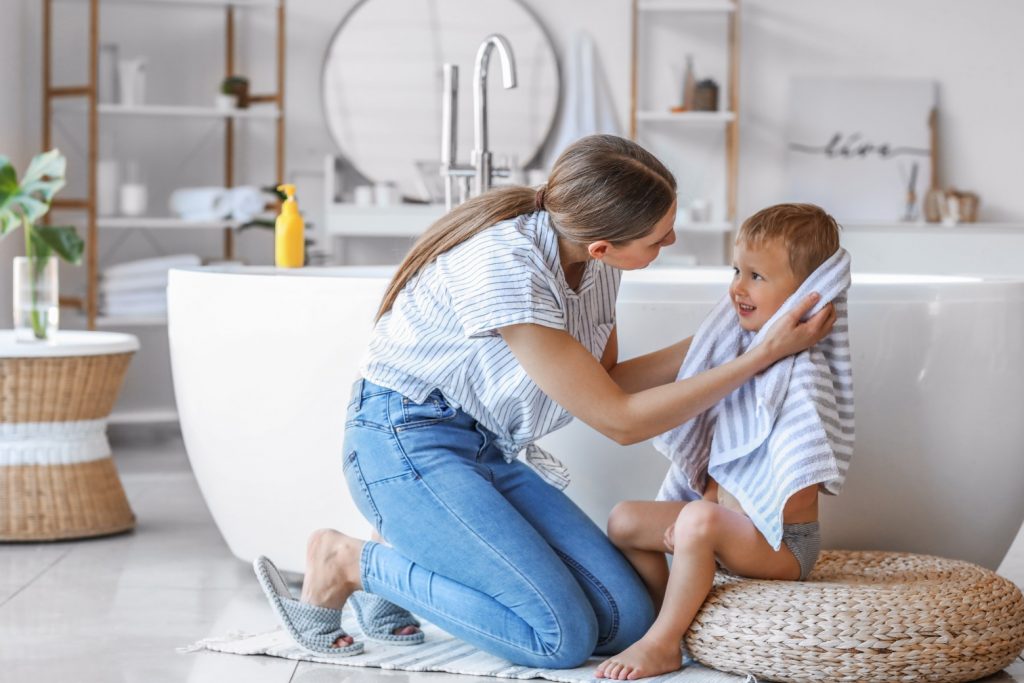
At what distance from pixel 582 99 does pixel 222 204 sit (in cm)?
126

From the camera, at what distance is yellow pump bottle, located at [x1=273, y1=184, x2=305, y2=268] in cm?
297

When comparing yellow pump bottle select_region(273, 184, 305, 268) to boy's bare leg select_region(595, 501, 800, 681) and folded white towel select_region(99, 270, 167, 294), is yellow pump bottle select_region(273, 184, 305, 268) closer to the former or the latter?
folded white towel select_region(99, 270, 167, 294)

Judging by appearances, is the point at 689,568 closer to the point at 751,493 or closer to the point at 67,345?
the point at 751,493

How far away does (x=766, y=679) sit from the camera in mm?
1791

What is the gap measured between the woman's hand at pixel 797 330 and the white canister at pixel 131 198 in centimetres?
287

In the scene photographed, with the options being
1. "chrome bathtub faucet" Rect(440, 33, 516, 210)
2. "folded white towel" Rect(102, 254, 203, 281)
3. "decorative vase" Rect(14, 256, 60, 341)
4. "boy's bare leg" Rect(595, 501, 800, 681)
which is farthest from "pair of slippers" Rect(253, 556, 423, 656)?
"folded white towel" Rect(102, 254, 203, 281)

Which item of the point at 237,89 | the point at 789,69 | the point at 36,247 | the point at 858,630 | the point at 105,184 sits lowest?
the point at 858,630

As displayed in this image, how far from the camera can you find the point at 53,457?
107 inches

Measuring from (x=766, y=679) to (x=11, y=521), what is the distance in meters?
1.66

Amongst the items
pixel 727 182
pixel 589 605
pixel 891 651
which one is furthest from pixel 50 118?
pixel 891 651

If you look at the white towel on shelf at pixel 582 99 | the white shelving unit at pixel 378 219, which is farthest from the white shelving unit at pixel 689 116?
the white shelving unit at pixel 378 219

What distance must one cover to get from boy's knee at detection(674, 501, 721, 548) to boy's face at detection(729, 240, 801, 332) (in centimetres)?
28

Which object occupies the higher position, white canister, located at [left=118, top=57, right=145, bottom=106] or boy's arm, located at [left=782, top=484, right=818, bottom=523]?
white canister, located at [left=118, top=57, right=145, bottom=106]

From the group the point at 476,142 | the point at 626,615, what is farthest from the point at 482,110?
the point at 626,615
